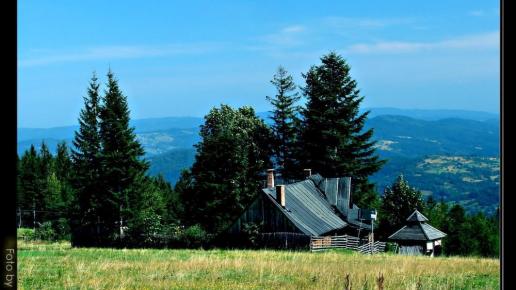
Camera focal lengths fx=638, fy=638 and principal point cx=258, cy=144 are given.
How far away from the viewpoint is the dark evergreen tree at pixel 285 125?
1796 inches

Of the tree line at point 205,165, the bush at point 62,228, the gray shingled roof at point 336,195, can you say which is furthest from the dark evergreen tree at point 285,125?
the bush at point 62,228

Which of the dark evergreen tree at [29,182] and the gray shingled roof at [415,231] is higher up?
the dark evergreen tree at [29,182]

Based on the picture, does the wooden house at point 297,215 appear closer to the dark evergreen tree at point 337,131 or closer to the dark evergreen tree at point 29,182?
the dark evergreen tree at point 337,131

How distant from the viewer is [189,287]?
21.5 feet

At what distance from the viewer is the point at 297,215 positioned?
32312 millimetres

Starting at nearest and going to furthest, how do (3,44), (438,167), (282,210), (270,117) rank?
(3,44) → (282,210) → (270,117) → (438,167)

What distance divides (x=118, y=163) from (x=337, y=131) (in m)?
15.4

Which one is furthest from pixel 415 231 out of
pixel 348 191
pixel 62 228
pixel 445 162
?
pixel 445 162

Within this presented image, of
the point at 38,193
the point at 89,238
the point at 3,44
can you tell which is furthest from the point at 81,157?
the point at 3,44

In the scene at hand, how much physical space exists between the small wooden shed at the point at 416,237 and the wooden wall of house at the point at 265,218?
9.29 m

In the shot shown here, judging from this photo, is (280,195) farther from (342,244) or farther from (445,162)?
(445,162)

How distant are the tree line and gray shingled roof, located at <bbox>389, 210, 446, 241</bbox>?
425 centimetres

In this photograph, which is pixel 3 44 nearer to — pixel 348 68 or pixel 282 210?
pixel 282 210

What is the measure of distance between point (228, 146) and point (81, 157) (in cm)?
1074
